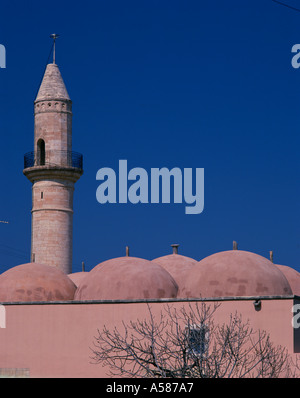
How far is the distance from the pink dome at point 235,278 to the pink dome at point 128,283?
84 centimetres

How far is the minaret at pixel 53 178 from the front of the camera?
1268 inches

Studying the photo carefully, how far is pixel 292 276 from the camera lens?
25719 millimetres

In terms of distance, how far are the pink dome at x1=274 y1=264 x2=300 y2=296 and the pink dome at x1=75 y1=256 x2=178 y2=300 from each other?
178 inches

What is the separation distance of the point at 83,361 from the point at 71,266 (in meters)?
11.1

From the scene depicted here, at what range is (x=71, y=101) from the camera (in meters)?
33.4

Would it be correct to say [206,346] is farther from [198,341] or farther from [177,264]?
[177,264]

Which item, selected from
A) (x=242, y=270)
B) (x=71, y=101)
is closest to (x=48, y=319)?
(x=242, y=270)

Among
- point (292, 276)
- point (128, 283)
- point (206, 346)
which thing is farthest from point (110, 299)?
point (292, 276)

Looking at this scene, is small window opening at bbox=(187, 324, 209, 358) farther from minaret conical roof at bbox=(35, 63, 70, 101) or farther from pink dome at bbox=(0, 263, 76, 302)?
minaret conical roof at bbox=(35, 63, 70, 101)

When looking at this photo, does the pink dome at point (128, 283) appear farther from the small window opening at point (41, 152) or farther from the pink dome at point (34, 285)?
the small window opening at point (41, 152)

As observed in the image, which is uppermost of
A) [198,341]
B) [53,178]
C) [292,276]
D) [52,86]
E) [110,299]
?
[52,86]

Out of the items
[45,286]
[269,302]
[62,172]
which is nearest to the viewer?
[269,302]

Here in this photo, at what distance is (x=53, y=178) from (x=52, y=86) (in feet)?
12.5
